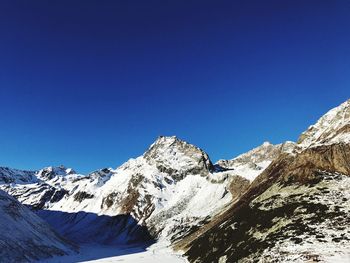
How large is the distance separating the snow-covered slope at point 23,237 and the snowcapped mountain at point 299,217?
180ft

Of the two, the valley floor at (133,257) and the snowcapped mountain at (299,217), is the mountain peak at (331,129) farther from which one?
the valley floor at (133,257)

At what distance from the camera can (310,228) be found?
64.0 metres

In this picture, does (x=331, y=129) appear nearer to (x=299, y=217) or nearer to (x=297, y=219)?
(x=299, y=217)

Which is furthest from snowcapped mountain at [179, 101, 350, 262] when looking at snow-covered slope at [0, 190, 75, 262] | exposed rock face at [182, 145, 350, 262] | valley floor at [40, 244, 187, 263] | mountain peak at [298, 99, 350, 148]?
snow-covered slope at [0, 190, 75, 262]

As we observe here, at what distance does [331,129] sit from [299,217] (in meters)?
65.8

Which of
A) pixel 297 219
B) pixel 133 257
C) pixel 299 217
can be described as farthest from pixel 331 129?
pixel 133 257

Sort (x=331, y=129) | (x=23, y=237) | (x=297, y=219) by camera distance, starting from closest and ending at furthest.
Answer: (x=297, y=219)
(x=23, y=237)
(x=331, y=129)

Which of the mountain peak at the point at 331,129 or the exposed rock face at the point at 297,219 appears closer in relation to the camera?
the exposed rock face at the point at 297,219

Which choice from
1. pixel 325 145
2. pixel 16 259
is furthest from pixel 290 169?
pixel 16 259

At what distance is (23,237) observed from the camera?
127m

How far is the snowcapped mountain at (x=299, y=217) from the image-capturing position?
5678 cm

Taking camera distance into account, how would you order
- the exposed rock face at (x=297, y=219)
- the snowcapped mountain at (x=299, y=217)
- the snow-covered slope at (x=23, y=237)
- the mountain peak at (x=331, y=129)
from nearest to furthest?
the snowcapped mountain at (x=299, y=217)
the exposed rock face at (x=297, y=219)
the mountain peak at (x=331, y=129)
the snow-covered slope at (x=23, y=237)

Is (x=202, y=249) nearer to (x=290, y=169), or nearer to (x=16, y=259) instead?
(x=290, y=169)

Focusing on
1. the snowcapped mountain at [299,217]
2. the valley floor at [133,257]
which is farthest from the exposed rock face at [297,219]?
the valley floor at [133,257]
